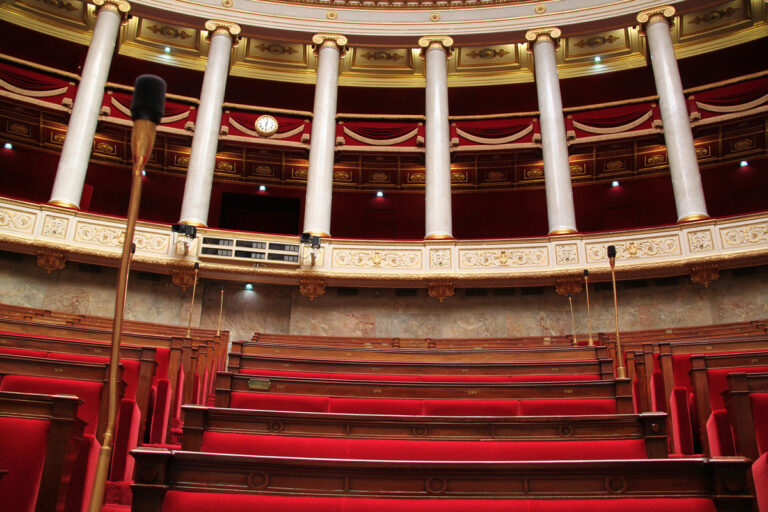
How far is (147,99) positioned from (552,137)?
12384 millimetres

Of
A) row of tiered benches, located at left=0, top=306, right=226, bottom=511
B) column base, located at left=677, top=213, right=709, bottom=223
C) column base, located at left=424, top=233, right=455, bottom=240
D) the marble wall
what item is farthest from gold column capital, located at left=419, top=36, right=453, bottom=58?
row of tiered benches, located at left=0, top=306, right=226, bottom=511

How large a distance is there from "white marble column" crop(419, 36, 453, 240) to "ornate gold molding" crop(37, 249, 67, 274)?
7.07m

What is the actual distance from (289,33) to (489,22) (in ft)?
16.3

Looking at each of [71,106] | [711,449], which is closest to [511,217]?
[71,106]

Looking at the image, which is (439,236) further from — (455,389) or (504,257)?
(455,389)

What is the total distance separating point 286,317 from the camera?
40.0 feet

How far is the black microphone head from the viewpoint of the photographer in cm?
180

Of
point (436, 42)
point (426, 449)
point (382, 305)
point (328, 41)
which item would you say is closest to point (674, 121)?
point (436, 42)

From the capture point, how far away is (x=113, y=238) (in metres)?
11.6

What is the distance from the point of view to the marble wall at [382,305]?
1090cm

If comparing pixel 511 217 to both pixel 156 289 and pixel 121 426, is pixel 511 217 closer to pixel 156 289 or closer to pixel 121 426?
pixel 156 289

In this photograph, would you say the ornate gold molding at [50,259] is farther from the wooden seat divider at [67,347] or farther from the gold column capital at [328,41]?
the gold column capital at [328,41]

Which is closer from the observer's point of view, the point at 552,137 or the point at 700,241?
the point at 700,241

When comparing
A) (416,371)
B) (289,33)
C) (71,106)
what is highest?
(289,33)
